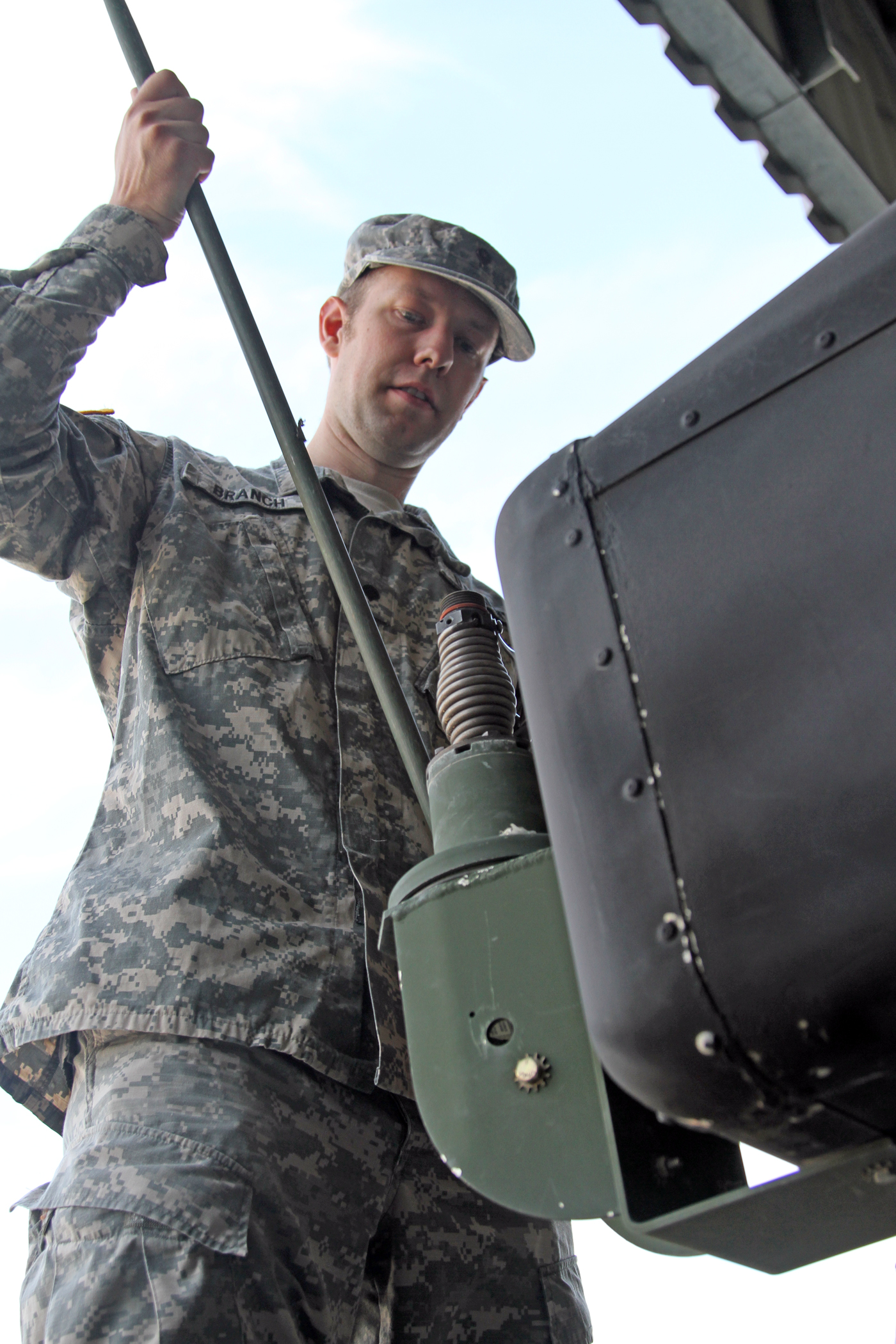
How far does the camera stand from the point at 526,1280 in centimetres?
161

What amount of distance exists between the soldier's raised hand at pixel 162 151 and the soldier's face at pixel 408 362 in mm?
492

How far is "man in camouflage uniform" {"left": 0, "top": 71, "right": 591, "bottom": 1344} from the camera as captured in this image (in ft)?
4.37

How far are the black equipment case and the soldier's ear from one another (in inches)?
66.1

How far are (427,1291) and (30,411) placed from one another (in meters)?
1.27

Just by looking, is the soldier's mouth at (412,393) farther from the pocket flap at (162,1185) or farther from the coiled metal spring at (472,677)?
the pocket flap at (162,1185)

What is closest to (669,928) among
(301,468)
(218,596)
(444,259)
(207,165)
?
(301,468)

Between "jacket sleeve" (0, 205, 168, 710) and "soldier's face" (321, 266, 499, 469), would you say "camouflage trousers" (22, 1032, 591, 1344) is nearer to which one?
"jacket sleeve" (0, 205, 168, 710)

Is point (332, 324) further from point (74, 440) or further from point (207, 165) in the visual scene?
point (74, 440)

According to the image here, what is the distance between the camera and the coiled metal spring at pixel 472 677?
1.19 metres

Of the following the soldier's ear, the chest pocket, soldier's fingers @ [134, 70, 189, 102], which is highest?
the soldier's ear

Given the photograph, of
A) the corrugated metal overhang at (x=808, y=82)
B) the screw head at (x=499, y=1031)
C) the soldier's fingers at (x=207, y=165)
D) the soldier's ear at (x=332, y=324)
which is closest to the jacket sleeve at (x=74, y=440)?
the soldier's fingers at (x=207, y=165)

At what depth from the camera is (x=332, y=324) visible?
8.14ft

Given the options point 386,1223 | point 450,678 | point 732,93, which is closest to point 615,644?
point 450,678

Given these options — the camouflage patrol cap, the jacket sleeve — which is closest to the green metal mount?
the jacket sleeve
